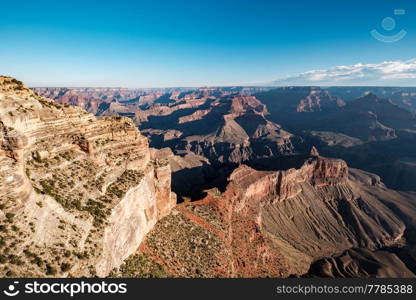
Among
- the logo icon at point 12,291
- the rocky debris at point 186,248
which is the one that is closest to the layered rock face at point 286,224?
the rocky debris at point 186,248

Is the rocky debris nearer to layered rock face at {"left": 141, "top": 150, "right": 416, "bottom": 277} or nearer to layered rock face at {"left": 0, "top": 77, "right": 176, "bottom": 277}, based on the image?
layered rock face at {"left": 141, "top": 150, "right": 416, "bottom": 277}

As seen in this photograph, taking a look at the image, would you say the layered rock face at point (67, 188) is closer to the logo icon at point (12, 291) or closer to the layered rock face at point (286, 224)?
the logo icon at point (12, 291)

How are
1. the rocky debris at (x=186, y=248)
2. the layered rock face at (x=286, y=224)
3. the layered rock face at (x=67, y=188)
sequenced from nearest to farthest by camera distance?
the layered rock face at (x=67, y=188) < the rocky debris at (x=186, y=248) < the layered rock face at (x=286, y=224)

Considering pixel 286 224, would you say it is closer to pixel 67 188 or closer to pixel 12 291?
pixel 67 188

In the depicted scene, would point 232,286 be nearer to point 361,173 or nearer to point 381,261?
point 381,261

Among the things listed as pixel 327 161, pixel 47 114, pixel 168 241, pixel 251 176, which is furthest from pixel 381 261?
pixel 47 114

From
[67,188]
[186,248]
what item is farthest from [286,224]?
[67,188]
